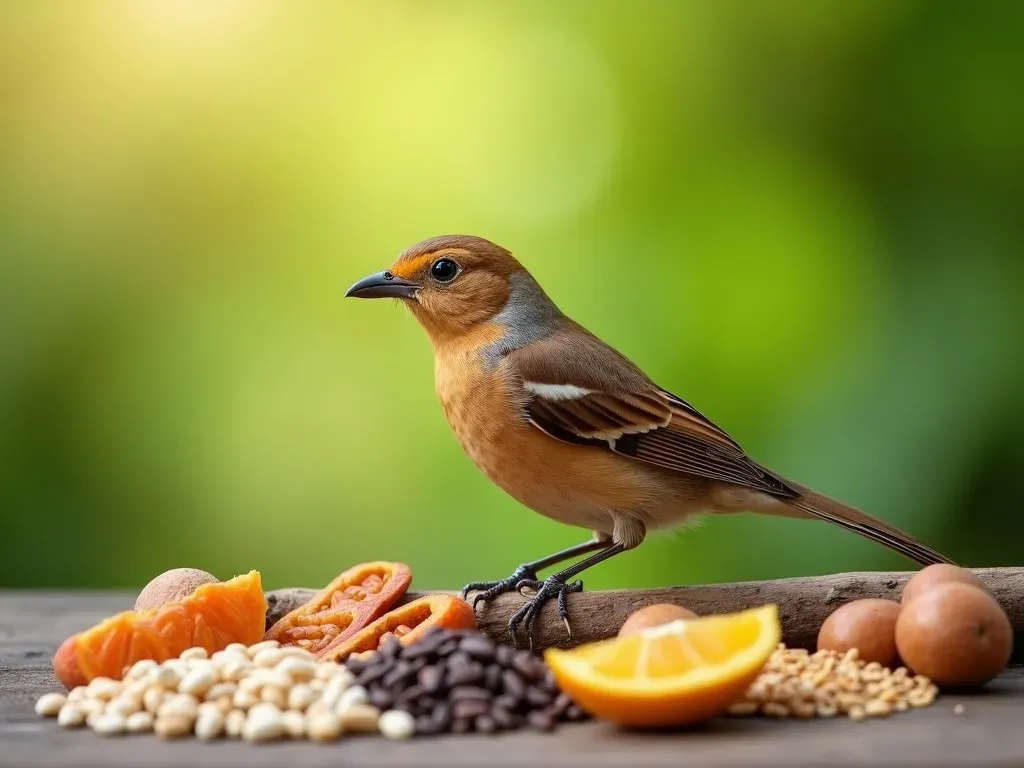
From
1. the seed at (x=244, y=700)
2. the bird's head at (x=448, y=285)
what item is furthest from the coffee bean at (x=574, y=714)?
the bird's head at (x=448, y=285)

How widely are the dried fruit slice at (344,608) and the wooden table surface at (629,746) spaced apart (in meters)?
0.97

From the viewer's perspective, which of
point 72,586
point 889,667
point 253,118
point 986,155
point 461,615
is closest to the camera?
point 889,667

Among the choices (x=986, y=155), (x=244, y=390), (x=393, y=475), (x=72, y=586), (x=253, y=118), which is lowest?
(x=72, y=586)

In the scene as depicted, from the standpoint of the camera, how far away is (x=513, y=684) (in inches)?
119

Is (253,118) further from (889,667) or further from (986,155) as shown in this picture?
(889,667)

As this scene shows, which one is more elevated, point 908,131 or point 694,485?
point 908,131

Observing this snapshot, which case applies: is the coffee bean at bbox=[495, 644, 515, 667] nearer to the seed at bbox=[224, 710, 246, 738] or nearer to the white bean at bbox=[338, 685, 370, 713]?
the white bean at bbox=[338, 685, 370, 713]

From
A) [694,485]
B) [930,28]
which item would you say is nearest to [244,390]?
[694,485]

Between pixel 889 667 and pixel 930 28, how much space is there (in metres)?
3.53

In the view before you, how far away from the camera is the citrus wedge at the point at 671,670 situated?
2762 millimetres

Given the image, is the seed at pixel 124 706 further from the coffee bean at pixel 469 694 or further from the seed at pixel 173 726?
the coffee bean at pixel 469 694

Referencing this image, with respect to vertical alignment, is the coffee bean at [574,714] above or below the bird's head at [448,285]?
below

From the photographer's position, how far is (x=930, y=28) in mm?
5625

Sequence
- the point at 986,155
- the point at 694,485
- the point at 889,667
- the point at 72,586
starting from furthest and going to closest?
the point at 72,586 < the point at 986,155 < the point at 694,485 < the point at 889,667
